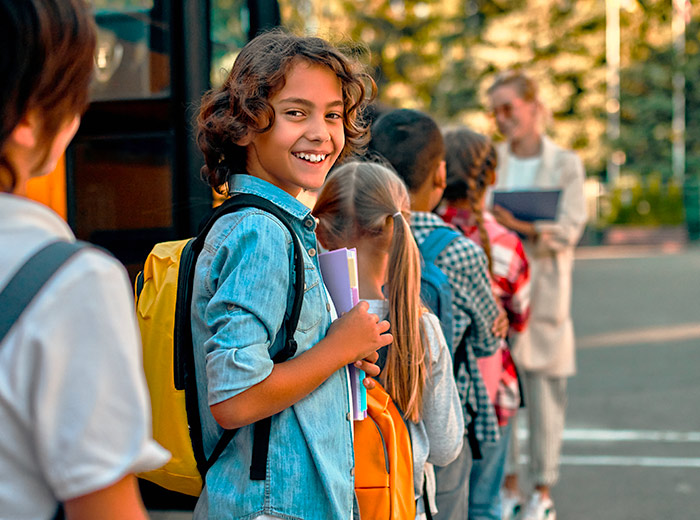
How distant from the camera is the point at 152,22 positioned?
141 inches

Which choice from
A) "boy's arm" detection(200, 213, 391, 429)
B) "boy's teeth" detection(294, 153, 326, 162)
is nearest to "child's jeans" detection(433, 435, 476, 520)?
"boy's arm" detection(200, 213, 391, 429)

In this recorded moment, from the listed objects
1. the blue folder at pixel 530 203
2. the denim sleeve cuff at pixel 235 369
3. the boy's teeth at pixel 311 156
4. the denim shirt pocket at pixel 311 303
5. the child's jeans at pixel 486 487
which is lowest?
the child's jeans at pixel 486 487

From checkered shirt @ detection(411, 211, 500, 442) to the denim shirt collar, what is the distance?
99cm

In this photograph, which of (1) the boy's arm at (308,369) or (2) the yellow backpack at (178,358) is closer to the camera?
(1) the boy's arm at (308,369)

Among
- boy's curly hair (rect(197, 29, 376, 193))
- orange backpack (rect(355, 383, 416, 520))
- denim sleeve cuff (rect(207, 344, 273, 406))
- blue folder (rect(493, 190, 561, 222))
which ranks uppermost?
boy's curly hair (rect(197, 29, 376, 193))

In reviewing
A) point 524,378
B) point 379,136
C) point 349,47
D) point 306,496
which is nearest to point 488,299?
point 379,136

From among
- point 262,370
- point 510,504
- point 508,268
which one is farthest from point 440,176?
point 510,504

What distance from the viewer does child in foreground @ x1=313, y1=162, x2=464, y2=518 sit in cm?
227

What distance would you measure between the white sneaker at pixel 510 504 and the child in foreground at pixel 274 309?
243 centimetres

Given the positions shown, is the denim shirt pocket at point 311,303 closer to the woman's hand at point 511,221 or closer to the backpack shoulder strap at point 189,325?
the backpack shoulder strap at point 189,325

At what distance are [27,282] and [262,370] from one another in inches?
30.9

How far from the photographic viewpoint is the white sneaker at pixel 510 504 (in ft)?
13.7

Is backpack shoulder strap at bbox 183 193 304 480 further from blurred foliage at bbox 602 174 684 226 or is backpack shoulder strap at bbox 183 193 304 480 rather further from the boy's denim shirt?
blurred foliage at bbox 602 174 684 226

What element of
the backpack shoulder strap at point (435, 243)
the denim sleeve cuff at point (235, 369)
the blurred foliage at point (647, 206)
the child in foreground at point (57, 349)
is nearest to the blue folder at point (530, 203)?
the backpack shoulder strap at point (435, 243)
